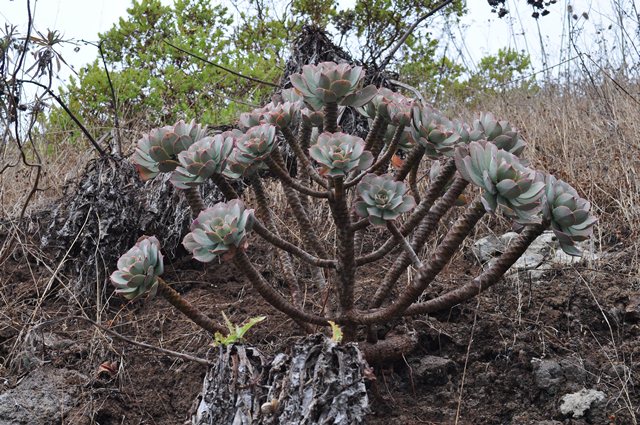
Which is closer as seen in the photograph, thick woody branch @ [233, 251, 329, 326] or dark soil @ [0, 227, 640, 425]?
thick woody branch @ [233, 251, 329, 326]

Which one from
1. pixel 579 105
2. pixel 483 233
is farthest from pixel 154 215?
pixel 579 105

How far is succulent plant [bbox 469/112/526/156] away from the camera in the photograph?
6.17 ft

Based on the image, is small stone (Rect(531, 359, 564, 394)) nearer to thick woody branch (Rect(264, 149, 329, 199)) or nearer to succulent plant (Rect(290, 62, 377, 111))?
thick woody branch (Rect(264, 149, 329, 199))

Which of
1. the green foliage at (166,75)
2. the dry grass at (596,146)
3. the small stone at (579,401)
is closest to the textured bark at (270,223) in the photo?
the small stone at (579,401)

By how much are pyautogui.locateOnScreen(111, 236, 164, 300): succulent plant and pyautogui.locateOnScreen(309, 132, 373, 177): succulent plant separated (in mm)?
521

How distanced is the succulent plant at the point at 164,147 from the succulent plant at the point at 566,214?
987 millimetres

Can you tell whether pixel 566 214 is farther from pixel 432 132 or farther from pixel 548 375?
pixel 548 375

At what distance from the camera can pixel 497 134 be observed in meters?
1.91

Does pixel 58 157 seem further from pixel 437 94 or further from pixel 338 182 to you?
pixel 437 94

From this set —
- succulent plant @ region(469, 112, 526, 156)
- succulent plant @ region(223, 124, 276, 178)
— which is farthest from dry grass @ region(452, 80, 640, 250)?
succulent plant @ region(223, 124, 276, 178)

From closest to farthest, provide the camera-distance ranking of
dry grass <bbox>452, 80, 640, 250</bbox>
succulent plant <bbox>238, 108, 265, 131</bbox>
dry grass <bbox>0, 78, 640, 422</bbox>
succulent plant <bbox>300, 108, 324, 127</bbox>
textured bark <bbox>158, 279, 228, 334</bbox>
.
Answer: textured bark <bbox>158, 279, 228, 334</bbox>
succulent plant <bbox>238, 108, 265, 131</bbox>
succulent plant <bbox>300, 108, 324, 127</bbox>
dry grass <bbox>0, 78, 640, 422</bbox>
dry grass <bbox>452, 80, 640, 250</bbox>

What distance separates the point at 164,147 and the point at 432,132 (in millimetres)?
757

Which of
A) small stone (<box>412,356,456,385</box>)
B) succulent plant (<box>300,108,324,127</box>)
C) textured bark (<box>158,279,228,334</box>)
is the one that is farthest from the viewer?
small stone (<box>412,356,456,385</box>)

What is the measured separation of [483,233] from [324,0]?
134 inches
